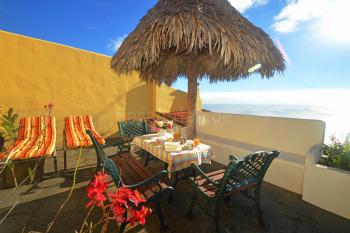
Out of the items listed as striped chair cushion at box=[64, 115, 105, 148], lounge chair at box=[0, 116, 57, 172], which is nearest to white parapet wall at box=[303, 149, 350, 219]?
striped chair cushion at box=[64, 115, 105, 148]

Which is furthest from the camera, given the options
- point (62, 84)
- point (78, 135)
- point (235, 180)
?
point (62, 84)

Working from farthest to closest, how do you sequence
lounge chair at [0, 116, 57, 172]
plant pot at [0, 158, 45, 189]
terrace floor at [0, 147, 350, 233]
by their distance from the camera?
lounge chair at [0, 116, 57, 172] → plant pot at [0, 158, 45, 189] → terrace floor at [0, 147, 350, 233]

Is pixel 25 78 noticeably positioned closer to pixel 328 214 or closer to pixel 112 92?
pixel 112 92

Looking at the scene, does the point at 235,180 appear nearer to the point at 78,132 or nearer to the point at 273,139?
the point at 273,139

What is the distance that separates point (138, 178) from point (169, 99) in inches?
232

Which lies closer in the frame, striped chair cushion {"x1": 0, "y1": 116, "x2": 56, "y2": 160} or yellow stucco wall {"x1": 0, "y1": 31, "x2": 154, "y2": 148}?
striped chair cushion {"x1": 0, "y1": 116, "x2": 56, "y2": 160}

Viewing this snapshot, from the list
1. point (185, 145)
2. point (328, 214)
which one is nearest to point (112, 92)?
point (185, 145)

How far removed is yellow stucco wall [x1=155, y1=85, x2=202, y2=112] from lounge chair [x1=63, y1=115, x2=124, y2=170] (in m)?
3.17

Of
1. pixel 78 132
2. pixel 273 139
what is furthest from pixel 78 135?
pixel 273 139

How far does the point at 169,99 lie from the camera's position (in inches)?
317

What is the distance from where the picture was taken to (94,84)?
6.02m

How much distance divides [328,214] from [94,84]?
22.0ft

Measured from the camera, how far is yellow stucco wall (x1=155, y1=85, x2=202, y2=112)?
760 centimetres

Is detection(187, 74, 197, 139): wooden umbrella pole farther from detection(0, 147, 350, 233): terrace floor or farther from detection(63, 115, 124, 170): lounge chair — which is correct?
detection(63, 115, 124, 170): lounge chair
